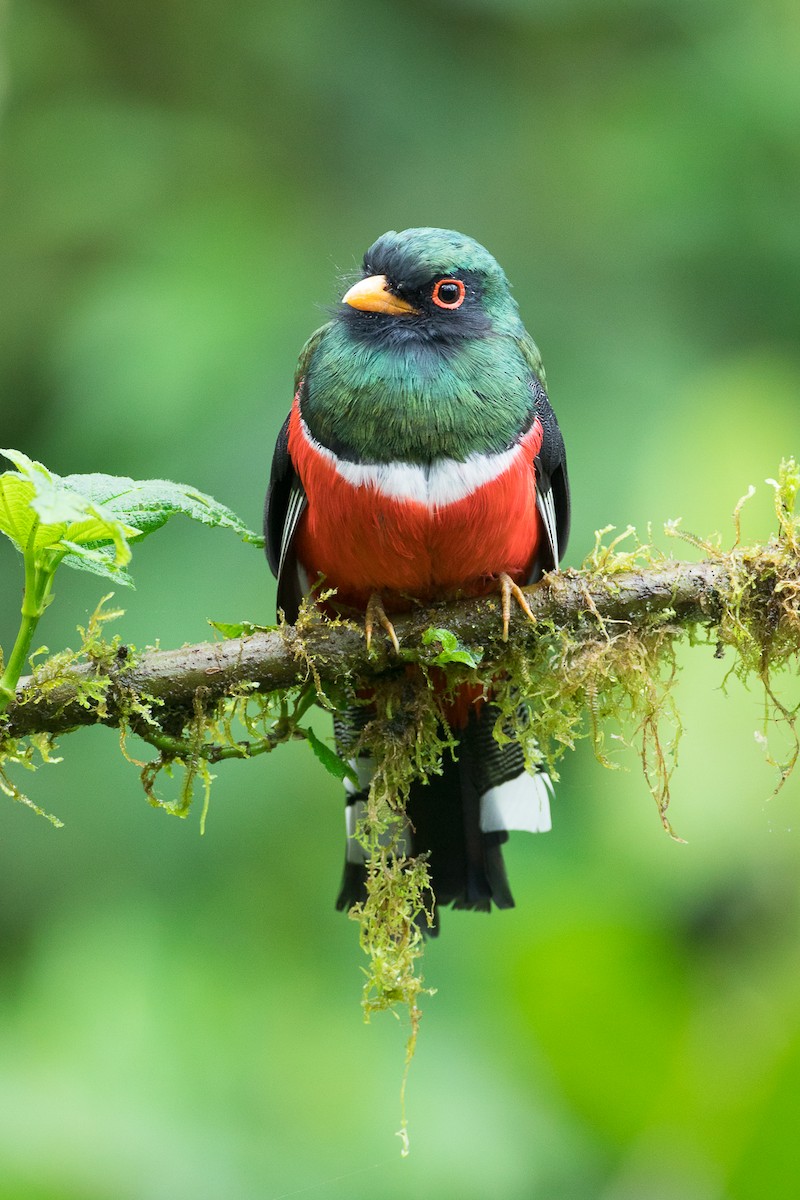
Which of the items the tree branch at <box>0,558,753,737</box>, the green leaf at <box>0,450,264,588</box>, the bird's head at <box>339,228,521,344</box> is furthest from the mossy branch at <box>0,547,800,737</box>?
the bird's head at <box>339,228,521,344</box>

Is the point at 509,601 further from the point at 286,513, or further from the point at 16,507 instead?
the point at 16,507

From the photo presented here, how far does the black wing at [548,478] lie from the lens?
11.0 feet

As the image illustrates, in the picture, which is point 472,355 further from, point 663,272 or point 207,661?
point 663,272

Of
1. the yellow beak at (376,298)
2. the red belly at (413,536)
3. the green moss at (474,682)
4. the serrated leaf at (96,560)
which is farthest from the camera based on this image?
the yellow beak at (376,298)

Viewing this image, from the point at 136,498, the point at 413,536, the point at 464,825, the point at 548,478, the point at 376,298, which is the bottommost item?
the point at 464,825

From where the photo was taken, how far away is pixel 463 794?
3.48m

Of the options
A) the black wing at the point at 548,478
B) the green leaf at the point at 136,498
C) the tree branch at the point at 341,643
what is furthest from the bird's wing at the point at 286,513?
the green leaf at the point at 136,498

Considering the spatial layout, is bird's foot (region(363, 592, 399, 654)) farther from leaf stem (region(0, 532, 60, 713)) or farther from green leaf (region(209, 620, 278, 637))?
leaf stem (region(0, 532, 60, 713))

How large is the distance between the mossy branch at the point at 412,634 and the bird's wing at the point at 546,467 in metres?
0.42

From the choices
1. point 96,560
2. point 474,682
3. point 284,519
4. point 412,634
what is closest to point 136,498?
point 96,560

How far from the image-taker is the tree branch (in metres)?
2.56

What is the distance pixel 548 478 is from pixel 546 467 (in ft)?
0.14

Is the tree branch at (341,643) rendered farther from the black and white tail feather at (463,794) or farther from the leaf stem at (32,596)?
the black and white tail feather at (463,794)

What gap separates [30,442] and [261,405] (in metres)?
0.91
